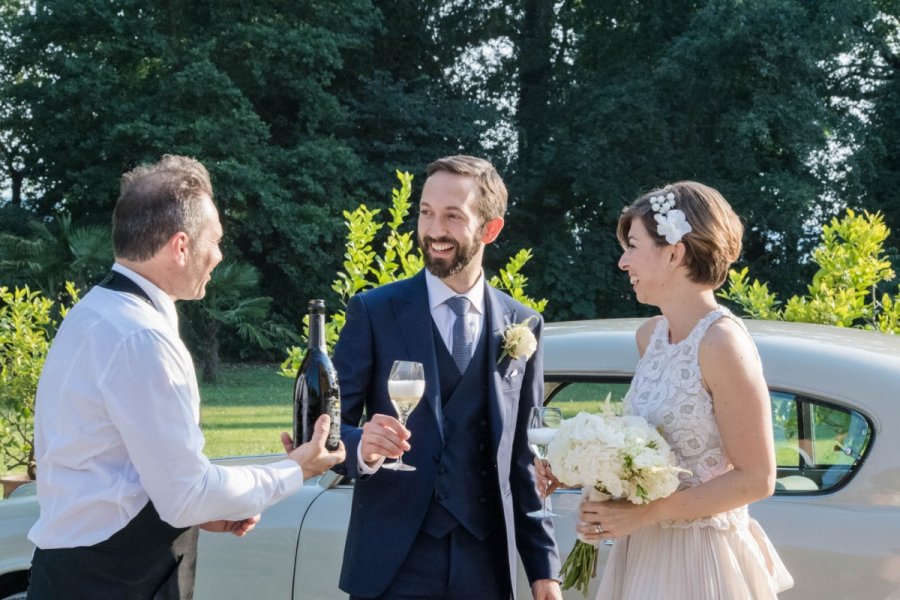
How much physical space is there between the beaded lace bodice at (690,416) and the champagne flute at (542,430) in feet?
0.90

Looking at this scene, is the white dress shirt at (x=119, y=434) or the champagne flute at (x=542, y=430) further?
the champagne flute at (x=542, y=430)

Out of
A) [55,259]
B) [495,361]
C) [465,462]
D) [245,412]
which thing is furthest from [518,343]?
[55,259]

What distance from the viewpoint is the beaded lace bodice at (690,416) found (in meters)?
3.02

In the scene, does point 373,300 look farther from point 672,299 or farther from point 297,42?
point 297,42

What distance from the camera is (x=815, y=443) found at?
149 inches

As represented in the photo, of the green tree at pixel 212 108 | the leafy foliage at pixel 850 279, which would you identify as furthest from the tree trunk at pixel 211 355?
the leafy foliage at pixel 850 279

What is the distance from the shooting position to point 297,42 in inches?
1104

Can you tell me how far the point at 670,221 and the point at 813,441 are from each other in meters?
1.20

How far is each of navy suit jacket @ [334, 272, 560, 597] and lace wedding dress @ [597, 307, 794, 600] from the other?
14.0 inches

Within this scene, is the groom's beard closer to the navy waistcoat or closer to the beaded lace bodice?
the navy waistcoat

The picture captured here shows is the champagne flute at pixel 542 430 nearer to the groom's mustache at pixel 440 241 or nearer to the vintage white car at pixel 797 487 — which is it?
the vintage white car at pixel 797 487

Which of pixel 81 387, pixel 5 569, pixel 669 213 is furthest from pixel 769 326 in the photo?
pixel 5 569

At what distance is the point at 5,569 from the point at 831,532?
135 inches

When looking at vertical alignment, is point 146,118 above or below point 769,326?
above
